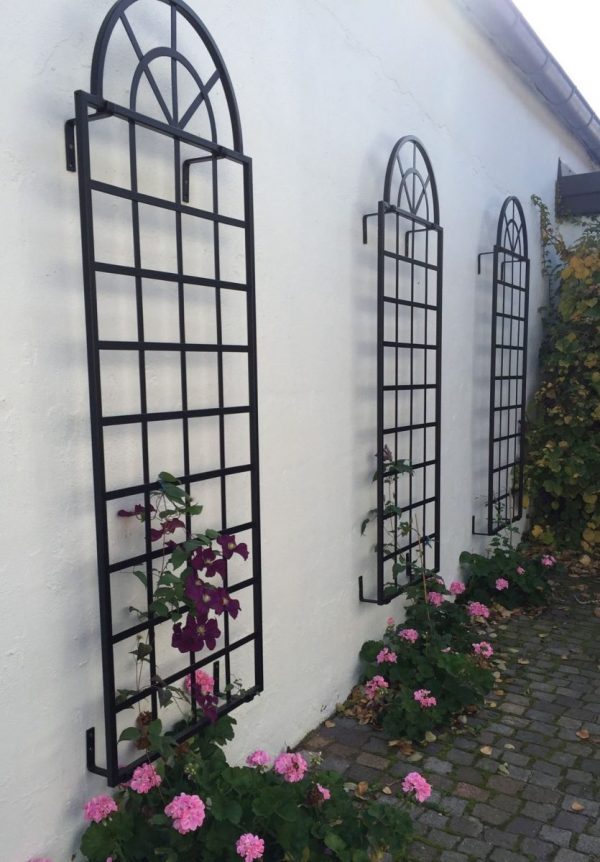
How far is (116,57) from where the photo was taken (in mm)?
1956

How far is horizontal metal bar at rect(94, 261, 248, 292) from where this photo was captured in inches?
72.7

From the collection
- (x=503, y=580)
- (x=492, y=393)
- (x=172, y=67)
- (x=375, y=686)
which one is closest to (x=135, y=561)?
(x=172, y=67)

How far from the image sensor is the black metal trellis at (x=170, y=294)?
71.7 inches

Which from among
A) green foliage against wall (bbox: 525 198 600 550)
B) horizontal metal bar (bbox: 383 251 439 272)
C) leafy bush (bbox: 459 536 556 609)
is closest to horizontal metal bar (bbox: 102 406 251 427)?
horizontal metal bar (bbox: 383 251 439 272)

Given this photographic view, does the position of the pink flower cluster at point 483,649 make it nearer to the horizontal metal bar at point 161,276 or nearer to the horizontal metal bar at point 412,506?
the horizontal metal bar at point 412,506

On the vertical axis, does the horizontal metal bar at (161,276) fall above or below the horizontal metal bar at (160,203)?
below

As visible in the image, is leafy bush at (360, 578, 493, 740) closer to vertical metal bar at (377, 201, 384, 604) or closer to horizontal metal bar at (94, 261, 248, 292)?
vertical metal bar at (377, 201, 384, 604)

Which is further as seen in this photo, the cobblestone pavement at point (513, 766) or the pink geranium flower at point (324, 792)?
the cobblestone pavement at point (513, 766)

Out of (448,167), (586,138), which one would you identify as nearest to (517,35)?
(448,167)

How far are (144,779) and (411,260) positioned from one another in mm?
2754

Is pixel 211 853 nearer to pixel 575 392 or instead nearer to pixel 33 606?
pixel 33 606

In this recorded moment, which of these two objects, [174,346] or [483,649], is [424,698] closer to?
[483,649]

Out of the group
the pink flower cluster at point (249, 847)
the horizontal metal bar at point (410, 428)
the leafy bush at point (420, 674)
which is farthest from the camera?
the horizontal metal bar at point (410, 428)

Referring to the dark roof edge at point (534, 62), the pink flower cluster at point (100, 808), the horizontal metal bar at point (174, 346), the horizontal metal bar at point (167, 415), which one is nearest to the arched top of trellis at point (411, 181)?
the dark roof edge at point (534, 62)
